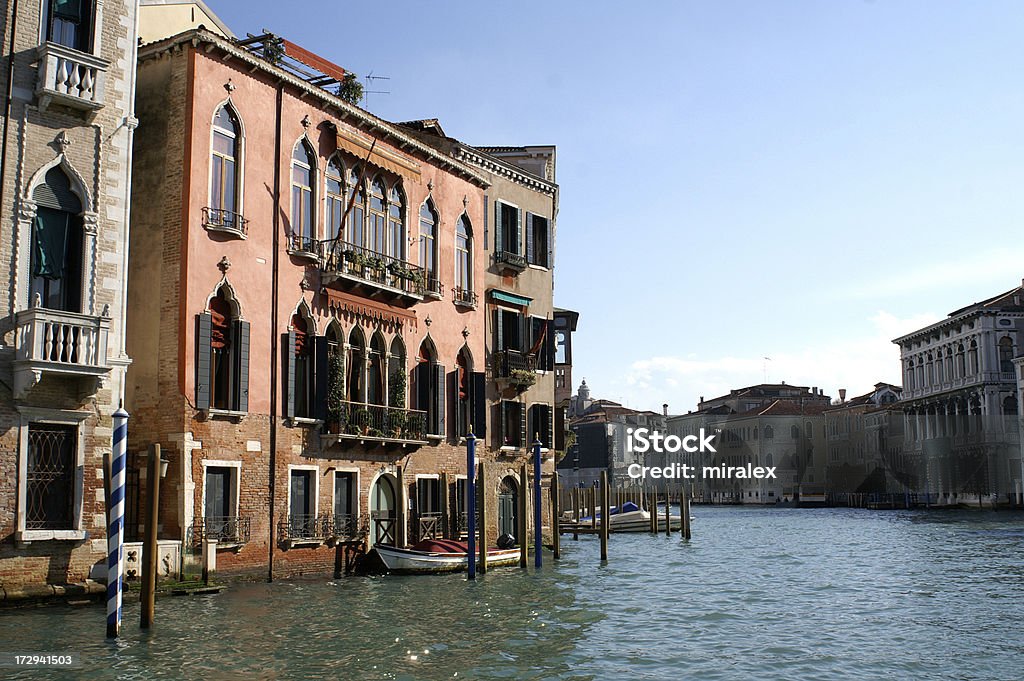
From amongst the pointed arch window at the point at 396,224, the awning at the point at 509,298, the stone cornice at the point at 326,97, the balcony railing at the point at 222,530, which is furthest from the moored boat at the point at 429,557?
the stone cornice at the point at 326,97

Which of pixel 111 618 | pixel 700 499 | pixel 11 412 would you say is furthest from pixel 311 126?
pixel 700 499

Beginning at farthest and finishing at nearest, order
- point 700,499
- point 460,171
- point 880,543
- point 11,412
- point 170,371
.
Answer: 1. point 700,499
2. point 880,543
3. point 460,171
4. point 170,371
5. point 11,412

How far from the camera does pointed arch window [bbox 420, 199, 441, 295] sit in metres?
25.3

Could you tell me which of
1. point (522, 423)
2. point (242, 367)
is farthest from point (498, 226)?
point (242, 367)

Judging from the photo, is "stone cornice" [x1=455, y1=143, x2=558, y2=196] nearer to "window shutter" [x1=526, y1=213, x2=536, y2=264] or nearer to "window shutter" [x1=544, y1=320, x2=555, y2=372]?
"window shutter" [x1=526, y1=213, x2=536, y2=264]

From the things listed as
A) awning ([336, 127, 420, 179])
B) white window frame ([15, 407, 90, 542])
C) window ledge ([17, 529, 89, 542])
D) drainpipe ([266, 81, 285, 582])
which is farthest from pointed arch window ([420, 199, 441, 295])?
window ledge ([17, 529, 89, 542])

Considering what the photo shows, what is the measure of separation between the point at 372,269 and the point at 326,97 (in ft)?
11.6

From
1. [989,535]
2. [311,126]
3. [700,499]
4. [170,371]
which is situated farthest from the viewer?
[700,499]

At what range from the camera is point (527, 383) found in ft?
→ 93.0

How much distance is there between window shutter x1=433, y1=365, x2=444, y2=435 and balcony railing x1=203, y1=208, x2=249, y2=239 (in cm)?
652

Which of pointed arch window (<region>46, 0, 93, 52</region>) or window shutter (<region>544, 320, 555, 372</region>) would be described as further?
→ window shutter (<region>544, 320, 555, 372</region>)

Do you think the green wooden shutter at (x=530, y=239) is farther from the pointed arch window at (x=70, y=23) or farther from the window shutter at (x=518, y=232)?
the pointed arch window at (x=70, y=23)

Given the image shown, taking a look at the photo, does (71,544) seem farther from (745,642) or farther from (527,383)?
(527,383)

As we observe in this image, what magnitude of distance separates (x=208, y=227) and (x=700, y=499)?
93559 mm
